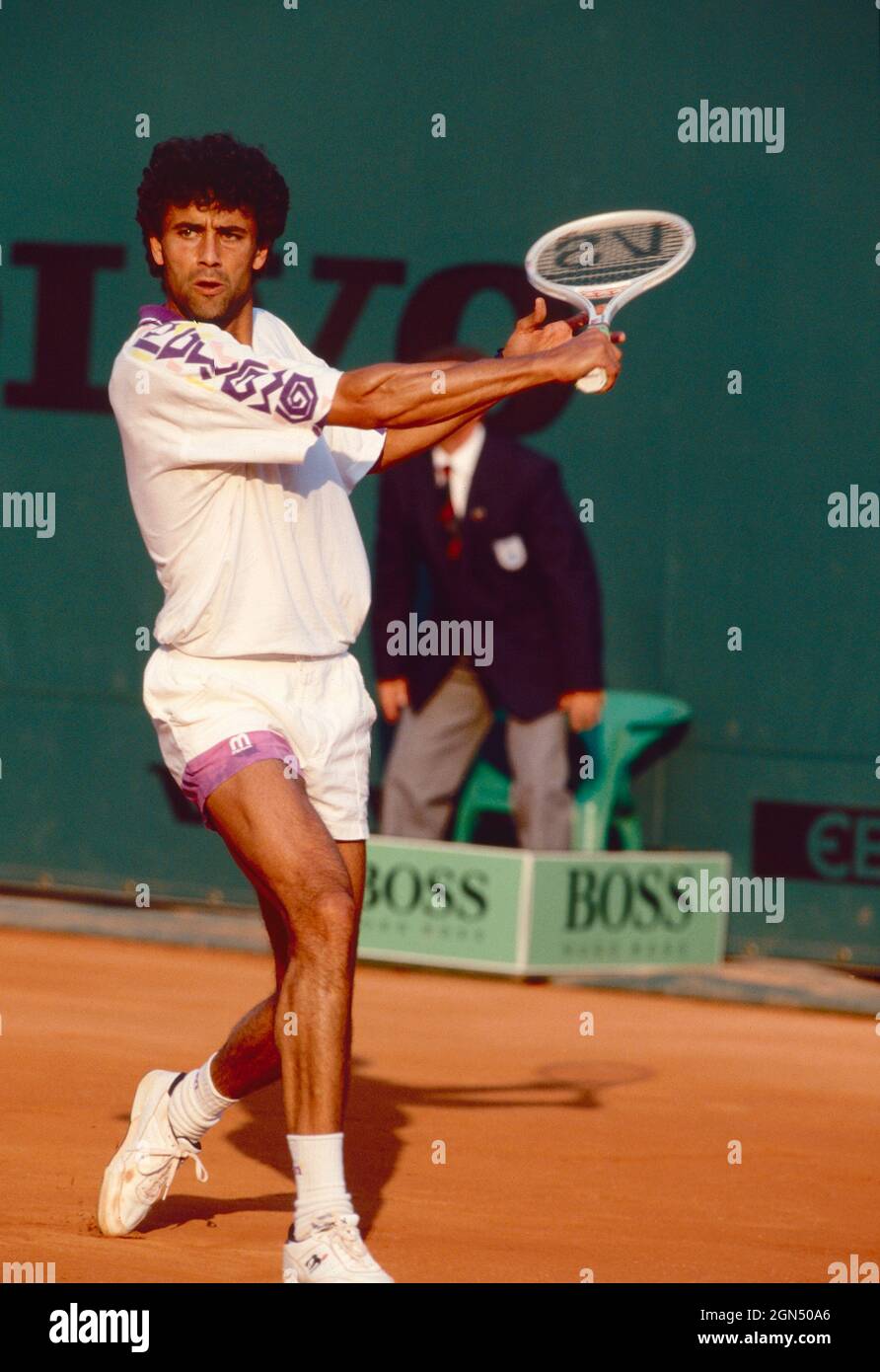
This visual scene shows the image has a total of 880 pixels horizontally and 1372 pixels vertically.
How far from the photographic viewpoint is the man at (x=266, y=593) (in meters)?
4.31

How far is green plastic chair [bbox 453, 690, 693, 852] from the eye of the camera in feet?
28.5

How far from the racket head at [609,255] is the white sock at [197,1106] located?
1.80 meters

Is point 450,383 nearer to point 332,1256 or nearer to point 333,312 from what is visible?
point 332,1256

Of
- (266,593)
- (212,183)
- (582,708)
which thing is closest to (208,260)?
(212,183)

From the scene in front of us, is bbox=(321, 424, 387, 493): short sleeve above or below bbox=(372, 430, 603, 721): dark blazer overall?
below

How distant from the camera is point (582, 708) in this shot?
852 cm

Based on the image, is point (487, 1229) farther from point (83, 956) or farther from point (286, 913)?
point (83, 956)

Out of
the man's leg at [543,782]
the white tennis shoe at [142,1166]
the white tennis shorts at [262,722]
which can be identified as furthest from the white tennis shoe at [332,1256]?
the man's leg at [543,782]

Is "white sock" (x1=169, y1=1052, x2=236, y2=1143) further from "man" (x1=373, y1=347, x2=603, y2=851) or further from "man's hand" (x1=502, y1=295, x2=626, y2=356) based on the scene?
"man" (x1=373, y1=347, x2=603, y2=851)

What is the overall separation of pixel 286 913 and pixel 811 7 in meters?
5.26

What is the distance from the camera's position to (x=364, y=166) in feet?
30.1

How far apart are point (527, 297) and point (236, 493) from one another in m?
4.61

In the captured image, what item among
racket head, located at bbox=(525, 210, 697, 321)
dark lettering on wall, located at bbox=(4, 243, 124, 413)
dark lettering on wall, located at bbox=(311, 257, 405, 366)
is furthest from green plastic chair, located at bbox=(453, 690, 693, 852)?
racket head, located at bbox=(525, 210, 697, 321)

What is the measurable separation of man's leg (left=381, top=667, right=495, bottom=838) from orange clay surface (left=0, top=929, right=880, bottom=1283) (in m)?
0.63
